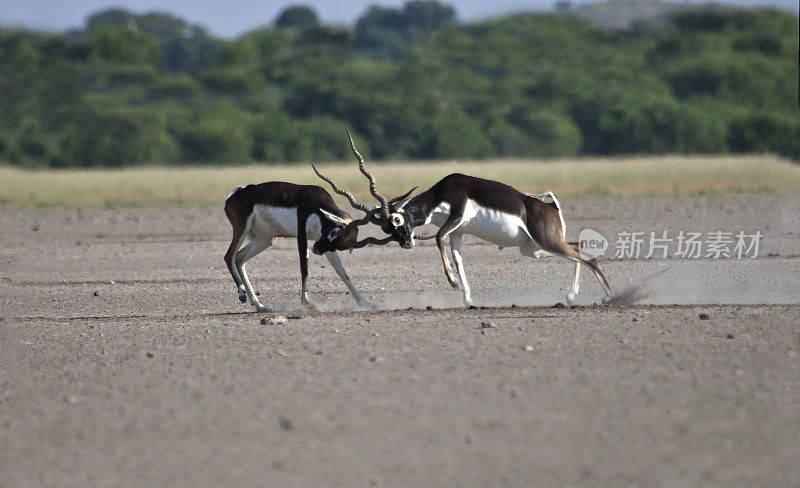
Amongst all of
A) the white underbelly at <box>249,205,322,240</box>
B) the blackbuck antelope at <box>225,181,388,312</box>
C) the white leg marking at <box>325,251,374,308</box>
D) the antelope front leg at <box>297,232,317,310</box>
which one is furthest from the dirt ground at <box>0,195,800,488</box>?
the white underbelly at <box>249,205,322,240</box>

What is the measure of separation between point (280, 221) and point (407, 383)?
4858 millimetres

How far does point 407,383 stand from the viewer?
8.91 m

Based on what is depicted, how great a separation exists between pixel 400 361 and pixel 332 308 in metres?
3.84

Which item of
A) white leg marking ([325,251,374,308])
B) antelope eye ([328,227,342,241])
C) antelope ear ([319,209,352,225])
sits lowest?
white leg marking ([325,251,374,308])

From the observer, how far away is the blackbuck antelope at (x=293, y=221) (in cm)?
1293

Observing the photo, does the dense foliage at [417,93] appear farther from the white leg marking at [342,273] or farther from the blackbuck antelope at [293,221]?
the blackbuck antelope at [293,221]

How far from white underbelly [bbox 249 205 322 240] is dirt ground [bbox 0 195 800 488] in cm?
100

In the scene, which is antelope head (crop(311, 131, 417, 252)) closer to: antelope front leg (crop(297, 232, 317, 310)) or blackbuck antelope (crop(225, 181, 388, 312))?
blackbuck antelope (crop(225, 181, 388, 312))

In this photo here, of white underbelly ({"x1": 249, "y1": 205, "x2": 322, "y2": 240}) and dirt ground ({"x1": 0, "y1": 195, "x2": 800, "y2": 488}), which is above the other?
white underbelly ({"x1": 249, "y1": 205, "x2": 322, "y2": 240})

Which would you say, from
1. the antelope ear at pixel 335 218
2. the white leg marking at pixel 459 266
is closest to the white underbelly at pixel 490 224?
the white leg marking at pixel 459 266

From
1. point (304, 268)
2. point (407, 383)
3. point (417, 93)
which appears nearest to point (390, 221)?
point (304, 268)

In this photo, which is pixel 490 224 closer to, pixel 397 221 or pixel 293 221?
pixel 397 221

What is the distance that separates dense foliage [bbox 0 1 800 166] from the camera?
66.3m

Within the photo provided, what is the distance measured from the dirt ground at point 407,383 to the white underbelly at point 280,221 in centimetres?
100
